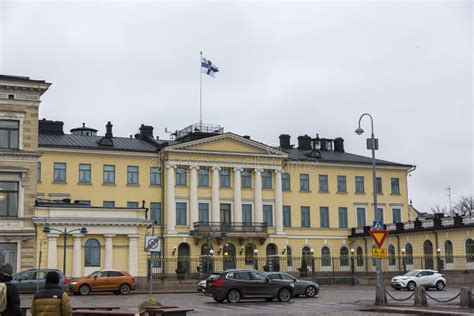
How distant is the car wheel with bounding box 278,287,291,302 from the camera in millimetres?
34906

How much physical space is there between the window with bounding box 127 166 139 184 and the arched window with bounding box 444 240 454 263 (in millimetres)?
29491

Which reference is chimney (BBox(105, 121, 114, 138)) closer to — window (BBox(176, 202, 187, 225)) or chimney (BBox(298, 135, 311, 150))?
window (BBox(176, 202, 187, 225))

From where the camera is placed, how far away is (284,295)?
35062 millimetres

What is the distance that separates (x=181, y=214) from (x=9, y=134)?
26053 millimetres

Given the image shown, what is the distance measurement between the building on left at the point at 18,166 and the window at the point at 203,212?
2590cm

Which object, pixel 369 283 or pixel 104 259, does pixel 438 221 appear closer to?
pixel 369 283

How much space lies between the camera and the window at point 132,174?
2820 inches

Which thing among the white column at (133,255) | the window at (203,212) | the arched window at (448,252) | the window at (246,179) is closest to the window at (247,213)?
the window at (246,179)

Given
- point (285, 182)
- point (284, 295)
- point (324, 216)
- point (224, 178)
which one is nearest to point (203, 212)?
point (224, 178)

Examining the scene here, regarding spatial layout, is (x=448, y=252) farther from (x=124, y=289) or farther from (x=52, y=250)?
(x=52, y=250)

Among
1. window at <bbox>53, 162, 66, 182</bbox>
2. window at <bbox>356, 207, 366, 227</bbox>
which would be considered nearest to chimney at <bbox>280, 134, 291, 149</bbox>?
window at <bbox>356, 207, 366, 227</bbox>

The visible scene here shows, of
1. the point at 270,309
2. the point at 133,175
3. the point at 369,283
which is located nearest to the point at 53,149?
the point at 133,175

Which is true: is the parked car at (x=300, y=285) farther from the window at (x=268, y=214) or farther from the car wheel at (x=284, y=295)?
the window at (x=268, y=214)

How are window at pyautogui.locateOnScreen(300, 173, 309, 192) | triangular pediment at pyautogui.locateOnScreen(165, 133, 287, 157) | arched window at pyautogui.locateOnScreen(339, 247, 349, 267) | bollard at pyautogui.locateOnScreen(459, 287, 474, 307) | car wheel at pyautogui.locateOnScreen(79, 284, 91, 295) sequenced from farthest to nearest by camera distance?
arched window at pyautogui.locateOnScreen(339, 247, 349, 267), window at pyautogui.locateOnScreen(300, 173, 309, 192), triangular pediment at pyautogui.locateOnScreen(165, 133, 287, 157), car wheel at pyautogui.locateOnScreen(79, 284, 91, 295), bollard at pyautogui.locateOnScreen(459, 287, 474, 307)
